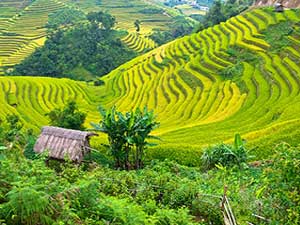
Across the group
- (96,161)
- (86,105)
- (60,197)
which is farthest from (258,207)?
(86,105)

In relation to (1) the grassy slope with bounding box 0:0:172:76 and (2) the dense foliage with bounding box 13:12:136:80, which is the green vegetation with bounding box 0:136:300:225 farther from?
(1) the grassy slope with bounding box 0:0:172:76

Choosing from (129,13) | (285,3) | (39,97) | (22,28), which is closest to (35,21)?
(22,28)

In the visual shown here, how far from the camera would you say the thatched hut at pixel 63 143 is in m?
11.2

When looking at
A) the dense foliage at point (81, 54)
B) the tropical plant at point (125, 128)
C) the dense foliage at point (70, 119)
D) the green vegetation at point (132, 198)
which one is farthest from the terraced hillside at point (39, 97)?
the green vegetation at point (132, 198)

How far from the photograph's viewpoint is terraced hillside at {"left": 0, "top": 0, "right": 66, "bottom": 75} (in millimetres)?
48156

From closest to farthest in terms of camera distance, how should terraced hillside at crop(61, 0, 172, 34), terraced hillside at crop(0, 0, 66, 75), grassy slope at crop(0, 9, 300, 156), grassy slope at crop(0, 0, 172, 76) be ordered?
1. grassy slope at crop(0, 9, 300, 156)
2. terraced hillside at crop(0, 0, 66, 75)
3. grassy slope at crop(0, 0, 172, 76)
4. terraced hillside at crop(61, 0, 172, 34)

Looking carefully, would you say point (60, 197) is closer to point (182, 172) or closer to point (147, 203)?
point (147, 203)

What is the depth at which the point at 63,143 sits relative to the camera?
1140 centimetres

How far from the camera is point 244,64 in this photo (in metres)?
24.6

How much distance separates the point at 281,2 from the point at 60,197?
3060 cm

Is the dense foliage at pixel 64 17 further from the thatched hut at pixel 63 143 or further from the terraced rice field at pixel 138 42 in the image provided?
the thatched hut at pixel 63 143

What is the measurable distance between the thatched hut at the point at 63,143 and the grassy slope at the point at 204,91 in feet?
9.74

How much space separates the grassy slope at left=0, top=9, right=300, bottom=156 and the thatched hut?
297cm

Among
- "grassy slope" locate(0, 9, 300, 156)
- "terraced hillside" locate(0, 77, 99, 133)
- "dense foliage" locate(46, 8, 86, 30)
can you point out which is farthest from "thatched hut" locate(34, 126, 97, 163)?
"dense foliage" locate(46, 8, 86, 30)
